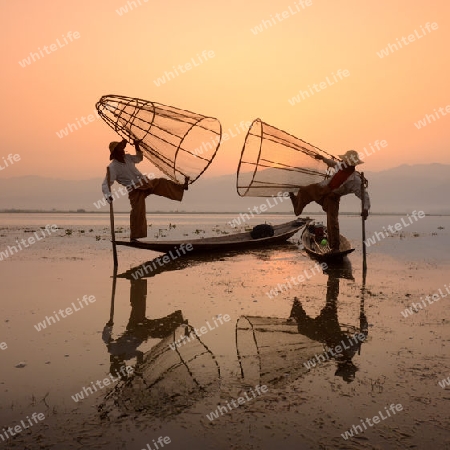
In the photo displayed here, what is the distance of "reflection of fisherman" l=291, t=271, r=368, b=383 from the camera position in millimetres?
5523

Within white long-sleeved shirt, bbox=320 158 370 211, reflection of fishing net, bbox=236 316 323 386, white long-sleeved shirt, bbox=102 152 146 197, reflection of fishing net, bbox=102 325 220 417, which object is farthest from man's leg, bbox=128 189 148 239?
reflection of fishing net, bbox=102 325 220 417

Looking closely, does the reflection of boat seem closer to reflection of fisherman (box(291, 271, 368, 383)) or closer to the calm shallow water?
the calm shallow water

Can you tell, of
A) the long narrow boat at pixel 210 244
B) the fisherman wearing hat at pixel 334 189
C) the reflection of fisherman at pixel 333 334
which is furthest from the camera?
the long narrow boat at pixel 210 244

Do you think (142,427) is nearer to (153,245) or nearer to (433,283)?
(433,283)

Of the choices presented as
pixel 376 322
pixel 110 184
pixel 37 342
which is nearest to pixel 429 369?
pixel 376 322

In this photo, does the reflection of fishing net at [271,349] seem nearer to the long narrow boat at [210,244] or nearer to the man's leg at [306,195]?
the man's leg at [306,195]

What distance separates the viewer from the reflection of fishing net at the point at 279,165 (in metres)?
13.9

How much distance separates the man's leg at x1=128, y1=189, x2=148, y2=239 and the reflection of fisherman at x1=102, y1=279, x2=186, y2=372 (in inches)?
192

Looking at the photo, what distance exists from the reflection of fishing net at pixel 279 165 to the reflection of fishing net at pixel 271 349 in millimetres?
6924

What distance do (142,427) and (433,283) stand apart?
32.0 ft

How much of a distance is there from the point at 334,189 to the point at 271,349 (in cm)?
864

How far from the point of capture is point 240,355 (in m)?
5.89

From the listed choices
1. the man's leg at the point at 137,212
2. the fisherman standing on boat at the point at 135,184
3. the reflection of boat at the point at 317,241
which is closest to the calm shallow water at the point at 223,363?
the man's leg at the point at 137,212

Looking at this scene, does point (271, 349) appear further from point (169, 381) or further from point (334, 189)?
point (334, 189)
